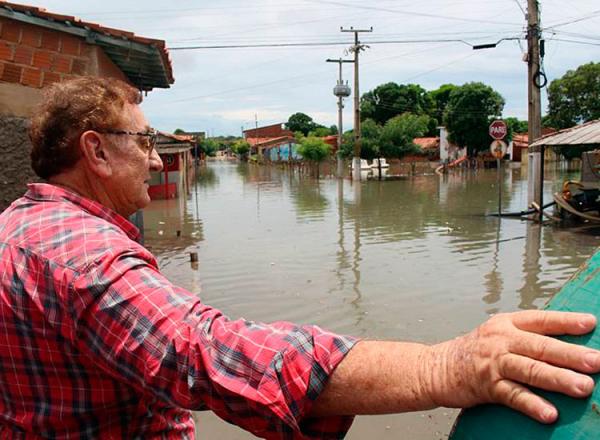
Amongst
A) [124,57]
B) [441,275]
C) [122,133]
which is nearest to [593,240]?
[441,275]

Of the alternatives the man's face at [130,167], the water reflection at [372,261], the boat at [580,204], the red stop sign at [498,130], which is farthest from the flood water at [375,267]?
the man's face at [130,167]

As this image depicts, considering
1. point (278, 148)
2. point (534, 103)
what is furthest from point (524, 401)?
point (278, 148)

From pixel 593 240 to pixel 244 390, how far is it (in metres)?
12.1

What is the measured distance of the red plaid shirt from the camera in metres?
Result: 0.95

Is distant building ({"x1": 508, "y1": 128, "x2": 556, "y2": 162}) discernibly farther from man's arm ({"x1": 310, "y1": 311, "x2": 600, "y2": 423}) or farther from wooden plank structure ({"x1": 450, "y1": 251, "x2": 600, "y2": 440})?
man's arm ({"x1": 310, "y1": 311, "x2": 600, "y2": 423})

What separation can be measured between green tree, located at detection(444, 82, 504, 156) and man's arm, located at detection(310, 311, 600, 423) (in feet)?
161

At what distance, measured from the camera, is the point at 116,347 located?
1.01 m

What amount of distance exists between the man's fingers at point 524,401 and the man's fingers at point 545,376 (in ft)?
0.05

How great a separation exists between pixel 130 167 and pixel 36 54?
14.2ft

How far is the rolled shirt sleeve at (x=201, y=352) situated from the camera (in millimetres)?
942

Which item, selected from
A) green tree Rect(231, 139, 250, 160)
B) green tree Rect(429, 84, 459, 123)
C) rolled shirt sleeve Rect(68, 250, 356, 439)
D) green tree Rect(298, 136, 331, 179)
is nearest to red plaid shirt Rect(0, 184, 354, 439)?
rolled shirt sleeve Rect(68, 250, 356, 439)

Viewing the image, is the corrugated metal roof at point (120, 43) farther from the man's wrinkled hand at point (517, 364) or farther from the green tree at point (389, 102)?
the green tree at point (389, 102)

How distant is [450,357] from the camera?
96cm

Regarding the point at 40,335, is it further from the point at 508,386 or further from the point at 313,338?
the point at 508,386
